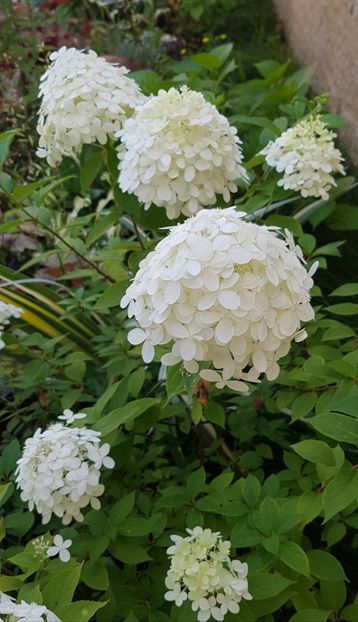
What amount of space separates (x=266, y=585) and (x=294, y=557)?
7cm

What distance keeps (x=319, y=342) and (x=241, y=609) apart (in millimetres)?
560

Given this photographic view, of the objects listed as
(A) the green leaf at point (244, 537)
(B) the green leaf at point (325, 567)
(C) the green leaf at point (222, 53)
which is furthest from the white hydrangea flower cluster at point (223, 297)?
(C) the green leaf at point (222, 53)

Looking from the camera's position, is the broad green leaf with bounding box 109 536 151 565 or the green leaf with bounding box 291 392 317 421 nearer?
the broad green leaf with bounding box 109 536 151 565

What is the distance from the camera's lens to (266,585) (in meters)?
1.06

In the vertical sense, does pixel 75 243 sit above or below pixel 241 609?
above

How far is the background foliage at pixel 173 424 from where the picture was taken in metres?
1.08

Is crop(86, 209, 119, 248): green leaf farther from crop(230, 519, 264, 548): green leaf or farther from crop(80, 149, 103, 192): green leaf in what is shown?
crop(230, 519, 264, 548): green leaf

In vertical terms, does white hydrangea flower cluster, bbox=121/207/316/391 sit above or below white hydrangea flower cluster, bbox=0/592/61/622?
above

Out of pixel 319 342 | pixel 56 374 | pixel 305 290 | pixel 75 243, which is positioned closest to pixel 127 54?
pixel 75 243

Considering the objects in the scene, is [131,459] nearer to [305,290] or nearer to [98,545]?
[98,545]

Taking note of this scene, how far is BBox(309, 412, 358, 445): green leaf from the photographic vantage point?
0.96 m

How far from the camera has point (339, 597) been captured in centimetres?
115

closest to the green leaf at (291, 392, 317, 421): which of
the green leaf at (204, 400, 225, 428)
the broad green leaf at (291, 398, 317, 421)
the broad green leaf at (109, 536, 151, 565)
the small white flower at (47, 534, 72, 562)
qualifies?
the broad green leaf at (291, 398, 317, 421)

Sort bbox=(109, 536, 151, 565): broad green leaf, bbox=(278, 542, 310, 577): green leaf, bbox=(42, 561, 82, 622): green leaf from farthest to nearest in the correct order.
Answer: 1. bbox=(109, 536, 151, 565): broad green leaf
2. bbox=(278, 542, 310, 577): green leaf
3. bbox=(42, 561, 82, 622): green leaf
